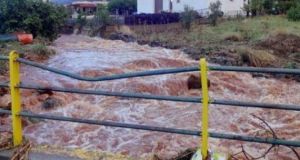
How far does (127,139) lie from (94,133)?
75 centimetres

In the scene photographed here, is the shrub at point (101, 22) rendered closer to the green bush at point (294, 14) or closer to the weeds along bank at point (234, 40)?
the weeds along bank at point (234, 40)

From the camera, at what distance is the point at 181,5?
3488cm

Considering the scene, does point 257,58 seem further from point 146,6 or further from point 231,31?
point 146,6

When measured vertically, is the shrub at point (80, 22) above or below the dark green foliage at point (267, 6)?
below

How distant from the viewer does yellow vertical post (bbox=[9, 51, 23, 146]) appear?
3355 mm

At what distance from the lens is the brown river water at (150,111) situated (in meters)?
9.22

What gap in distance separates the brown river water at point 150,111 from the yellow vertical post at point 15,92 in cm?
294

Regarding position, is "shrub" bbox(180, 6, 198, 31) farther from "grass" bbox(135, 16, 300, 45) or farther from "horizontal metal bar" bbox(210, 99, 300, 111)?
"horizontal metal bar" bbox(210, 99, 300, 111)

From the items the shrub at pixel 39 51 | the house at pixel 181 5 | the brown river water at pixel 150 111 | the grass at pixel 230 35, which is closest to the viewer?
the brown river water at pixel 150 111

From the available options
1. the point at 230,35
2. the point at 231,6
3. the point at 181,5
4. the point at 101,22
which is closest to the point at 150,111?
the point at 230,35

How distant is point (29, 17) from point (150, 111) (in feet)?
32.3

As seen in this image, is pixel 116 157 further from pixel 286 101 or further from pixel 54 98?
pixel 286 101

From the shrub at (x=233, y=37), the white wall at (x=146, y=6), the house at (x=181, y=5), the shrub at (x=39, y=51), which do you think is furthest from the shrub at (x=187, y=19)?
the shrub at (x=39, y=51)

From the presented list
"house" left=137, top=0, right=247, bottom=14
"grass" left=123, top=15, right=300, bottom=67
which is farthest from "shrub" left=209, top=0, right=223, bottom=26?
"house" left=137, top=0, right=247, bottom=14
